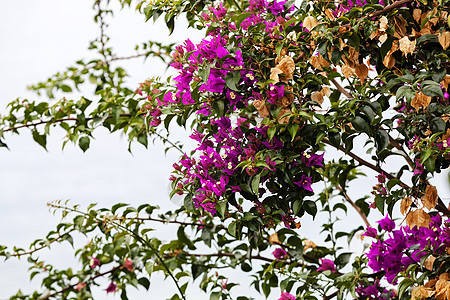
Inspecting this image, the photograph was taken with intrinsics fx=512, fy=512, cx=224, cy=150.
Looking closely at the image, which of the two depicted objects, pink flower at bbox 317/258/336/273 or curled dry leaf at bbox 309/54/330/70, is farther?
pink flower at bbox 317/258/336/273

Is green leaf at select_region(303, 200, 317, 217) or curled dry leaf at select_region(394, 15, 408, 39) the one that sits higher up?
curled dry leaf at select_region(394, 15, 408, 39)

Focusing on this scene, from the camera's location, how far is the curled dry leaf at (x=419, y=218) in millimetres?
1189

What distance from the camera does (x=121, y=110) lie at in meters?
1.47

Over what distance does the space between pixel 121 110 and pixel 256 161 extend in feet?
1.81

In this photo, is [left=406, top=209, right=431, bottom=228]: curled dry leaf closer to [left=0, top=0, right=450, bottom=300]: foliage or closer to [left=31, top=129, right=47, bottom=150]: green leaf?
[left=0, top=0, right=450, bottom=300]: foliage

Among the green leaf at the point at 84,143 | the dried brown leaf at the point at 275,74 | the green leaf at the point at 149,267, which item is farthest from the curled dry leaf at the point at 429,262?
the green leaf at the point at 84,143

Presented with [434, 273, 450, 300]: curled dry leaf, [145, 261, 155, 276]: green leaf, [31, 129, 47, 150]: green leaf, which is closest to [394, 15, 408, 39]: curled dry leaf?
[434, 273, 450, 300]: curled dry leaf

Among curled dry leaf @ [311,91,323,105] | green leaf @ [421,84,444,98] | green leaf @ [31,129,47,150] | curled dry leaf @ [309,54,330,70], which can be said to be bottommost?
green leaf @ [421,84,444,98]

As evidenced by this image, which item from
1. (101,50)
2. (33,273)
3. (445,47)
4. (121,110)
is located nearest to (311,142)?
(445,47)

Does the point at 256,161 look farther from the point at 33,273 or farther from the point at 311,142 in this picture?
the point at 33,273

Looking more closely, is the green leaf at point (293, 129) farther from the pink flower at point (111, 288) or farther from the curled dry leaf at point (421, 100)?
the pink flower at point (111, 288)

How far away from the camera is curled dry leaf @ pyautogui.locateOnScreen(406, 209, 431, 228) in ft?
3.90

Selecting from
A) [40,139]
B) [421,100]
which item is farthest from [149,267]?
[421,100]

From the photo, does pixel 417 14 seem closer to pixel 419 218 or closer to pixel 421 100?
pixel 421 100
